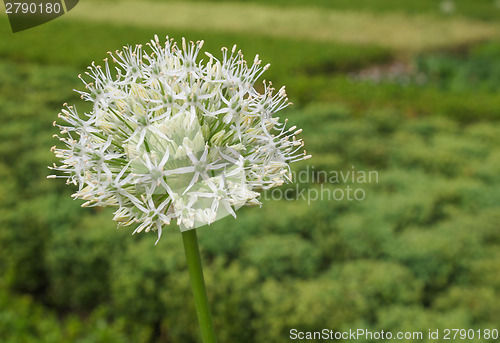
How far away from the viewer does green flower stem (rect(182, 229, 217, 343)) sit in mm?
913

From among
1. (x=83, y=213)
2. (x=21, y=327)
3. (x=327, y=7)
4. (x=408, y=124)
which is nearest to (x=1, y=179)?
(x=83, y=213)

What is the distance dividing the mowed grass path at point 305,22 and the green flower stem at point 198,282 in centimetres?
1308

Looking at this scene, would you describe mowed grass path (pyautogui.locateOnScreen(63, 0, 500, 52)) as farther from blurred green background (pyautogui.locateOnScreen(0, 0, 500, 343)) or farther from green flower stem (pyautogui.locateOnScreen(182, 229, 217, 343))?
green flower stem (pyautogui.locateOnScreen(182, 229, 217, 343))

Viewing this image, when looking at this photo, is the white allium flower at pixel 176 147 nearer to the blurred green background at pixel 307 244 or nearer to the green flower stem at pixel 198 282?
the green flower stem at pixel 198 282

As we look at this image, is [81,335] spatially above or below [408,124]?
below

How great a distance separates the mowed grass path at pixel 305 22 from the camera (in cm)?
1464

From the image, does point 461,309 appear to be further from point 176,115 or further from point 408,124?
point 408,124

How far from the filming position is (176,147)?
102 cm

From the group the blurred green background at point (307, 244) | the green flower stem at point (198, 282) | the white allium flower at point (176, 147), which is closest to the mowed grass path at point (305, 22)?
the blurred green background at point (307, 244)

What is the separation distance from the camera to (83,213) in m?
4.48

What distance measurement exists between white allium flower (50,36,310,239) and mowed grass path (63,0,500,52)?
42.2ft

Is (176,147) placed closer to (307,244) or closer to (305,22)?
(307,244)

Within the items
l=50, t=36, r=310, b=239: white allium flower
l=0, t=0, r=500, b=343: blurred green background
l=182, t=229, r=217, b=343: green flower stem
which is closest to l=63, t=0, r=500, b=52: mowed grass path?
l=0, t=0, r=500, b=343: blurred green background

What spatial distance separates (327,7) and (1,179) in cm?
1562
